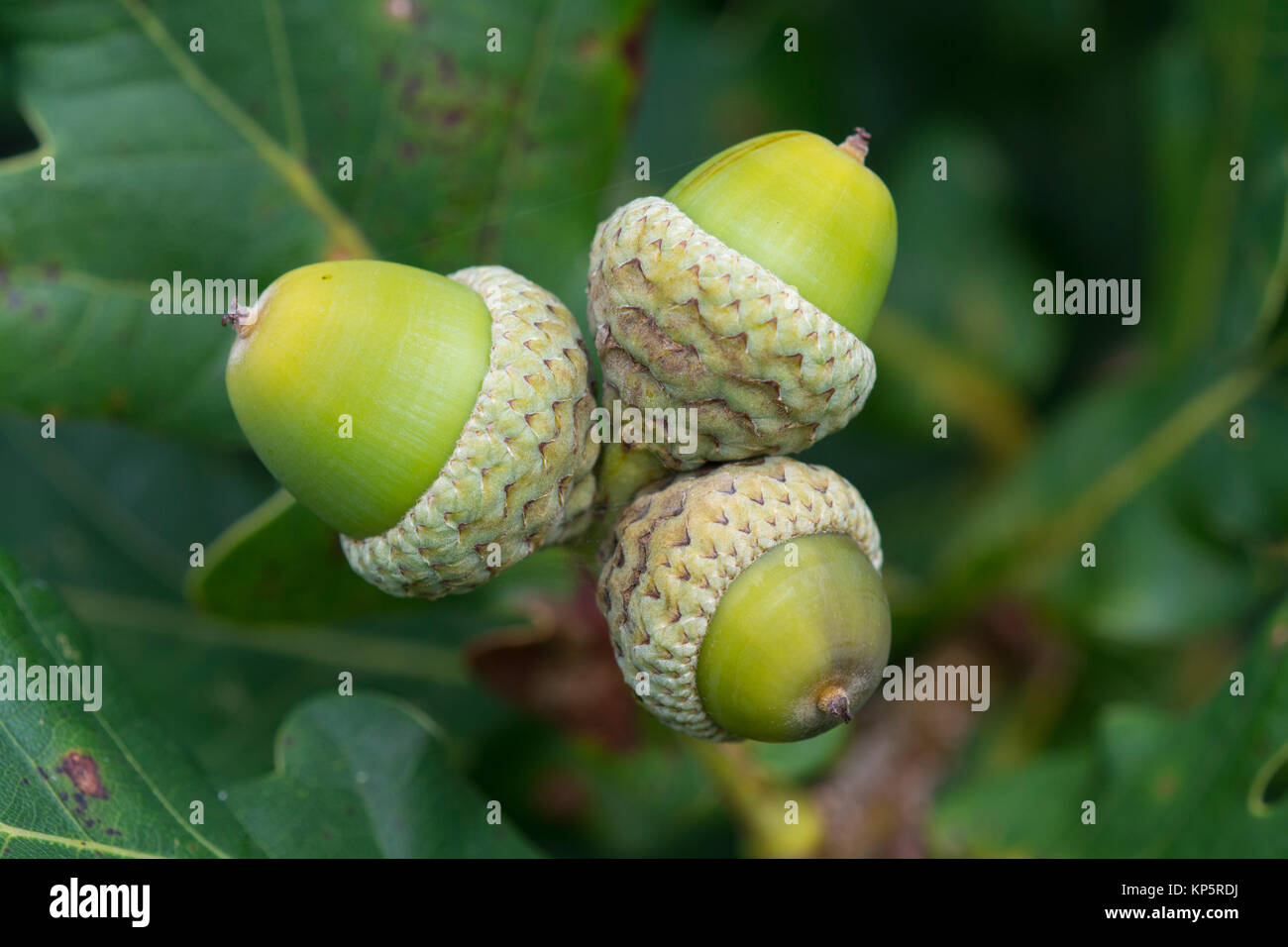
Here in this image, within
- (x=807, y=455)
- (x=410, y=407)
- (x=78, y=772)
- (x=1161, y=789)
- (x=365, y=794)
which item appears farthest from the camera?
(x=807, y=455)

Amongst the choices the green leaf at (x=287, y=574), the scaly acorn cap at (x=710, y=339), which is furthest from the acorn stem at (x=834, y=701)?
the green leaf at (x=287, y=574)

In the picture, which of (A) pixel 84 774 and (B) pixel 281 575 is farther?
(B) pixel 281 575

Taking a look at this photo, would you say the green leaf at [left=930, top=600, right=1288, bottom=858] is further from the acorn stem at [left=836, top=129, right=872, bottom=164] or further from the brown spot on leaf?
the brown spot on leaf

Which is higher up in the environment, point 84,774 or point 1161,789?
point 84,774

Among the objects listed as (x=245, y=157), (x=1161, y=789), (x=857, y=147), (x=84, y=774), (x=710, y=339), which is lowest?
(x=1161, y=789)

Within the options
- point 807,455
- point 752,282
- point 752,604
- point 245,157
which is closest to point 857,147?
point 752,282

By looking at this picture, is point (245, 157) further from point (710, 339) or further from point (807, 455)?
point (807, 455)

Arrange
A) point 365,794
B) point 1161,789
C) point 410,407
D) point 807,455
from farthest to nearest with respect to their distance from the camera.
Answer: point 807,455, point 1161,789, point 365,794, point 410,407
